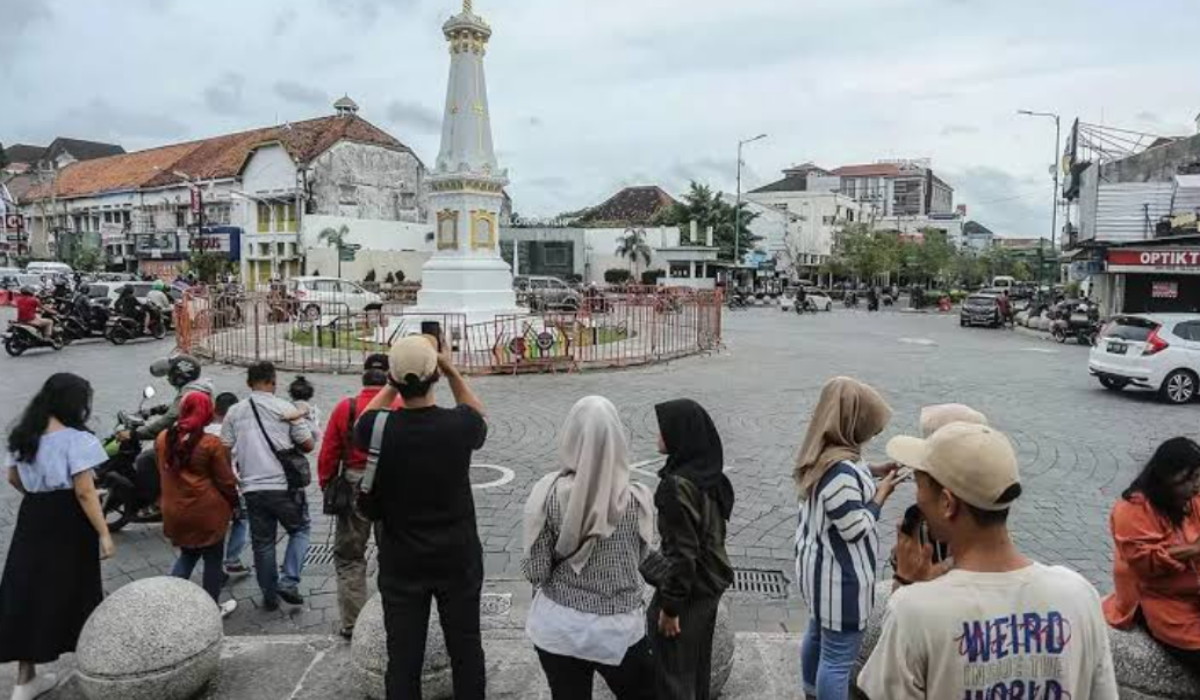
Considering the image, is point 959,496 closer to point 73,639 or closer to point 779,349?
point 73,639

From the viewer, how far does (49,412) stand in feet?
13.1

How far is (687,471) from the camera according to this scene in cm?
302

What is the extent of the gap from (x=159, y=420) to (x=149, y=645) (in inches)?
92.2

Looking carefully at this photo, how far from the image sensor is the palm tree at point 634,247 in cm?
5341

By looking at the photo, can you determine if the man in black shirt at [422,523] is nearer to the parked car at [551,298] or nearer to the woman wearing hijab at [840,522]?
the woman wearing hijab at [840,522]

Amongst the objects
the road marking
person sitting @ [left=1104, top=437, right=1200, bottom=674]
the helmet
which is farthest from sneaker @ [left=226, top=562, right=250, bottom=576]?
person sitting @ [left=1104, top=437, right=1200, bottom=674]

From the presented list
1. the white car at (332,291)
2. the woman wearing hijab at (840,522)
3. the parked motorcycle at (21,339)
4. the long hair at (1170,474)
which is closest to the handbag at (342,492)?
the woman wearing hijab at (840,522)

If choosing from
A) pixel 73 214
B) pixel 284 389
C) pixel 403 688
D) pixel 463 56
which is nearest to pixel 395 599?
pixel 403 688

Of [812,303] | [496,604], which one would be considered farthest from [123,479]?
[812,303]

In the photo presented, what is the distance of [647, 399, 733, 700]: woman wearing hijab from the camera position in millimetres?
2943

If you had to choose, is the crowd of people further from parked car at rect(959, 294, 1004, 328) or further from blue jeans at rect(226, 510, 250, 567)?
parked car at rect(959, 294, 1004, 328)

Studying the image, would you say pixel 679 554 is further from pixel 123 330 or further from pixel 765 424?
pixel 123 330

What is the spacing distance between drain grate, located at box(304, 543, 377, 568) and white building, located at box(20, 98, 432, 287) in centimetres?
3973

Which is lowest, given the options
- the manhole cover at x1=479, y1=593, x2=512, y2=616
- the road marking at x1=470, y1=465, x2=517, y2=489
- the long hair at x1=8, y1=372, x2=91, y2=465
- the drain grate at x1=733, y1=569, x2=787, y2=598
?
the drain grate at x1=733, y1=569, x2=787, y2=598
